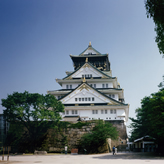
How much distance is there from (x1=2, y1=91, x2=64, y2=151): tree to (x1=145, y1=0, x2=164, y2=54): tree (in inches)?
787

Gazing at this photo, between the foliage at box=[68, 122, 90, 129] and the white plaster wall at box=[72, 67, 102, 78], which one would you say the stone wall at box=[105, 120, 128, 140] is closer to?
the foliage at box=[68, 122, 90, 129]

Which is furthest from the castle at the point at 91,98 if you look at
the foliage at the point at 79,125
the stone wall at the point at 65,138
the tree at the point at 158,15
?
the tree at the point at 158,15

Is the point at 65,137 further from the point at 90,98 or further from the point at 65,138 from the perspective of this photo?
the point at 90,98

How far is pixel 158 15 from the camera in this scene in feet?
40.0

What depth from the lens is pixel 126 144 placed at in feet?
123

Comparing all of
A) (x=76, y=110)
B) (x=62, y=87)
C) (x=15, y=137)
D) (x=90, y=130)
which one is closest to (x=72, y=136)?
(x=90, y=130)

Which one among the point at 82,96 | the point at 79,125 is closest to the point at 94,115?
the point at 82,96

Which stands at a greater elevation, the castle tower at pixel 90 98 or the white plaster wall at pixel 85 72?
the white plaster wall at pixel 85 72

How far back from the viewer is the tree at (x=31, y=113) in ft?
98.0

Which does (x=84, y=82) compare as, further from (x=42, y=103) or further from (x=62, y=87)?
(x=42, y=103)

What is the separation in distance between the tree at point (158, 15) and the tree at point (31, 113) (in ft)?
65.6

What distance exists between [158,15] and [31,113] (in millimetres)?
22057

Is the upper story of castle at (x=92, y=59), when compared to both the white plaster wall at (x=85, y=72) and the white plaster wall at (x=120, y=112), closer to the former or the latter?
the white plaster wall at (x=85, y=72)

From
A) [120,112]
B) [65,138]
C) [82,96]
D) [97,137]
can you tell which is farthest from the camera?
[82,96]
